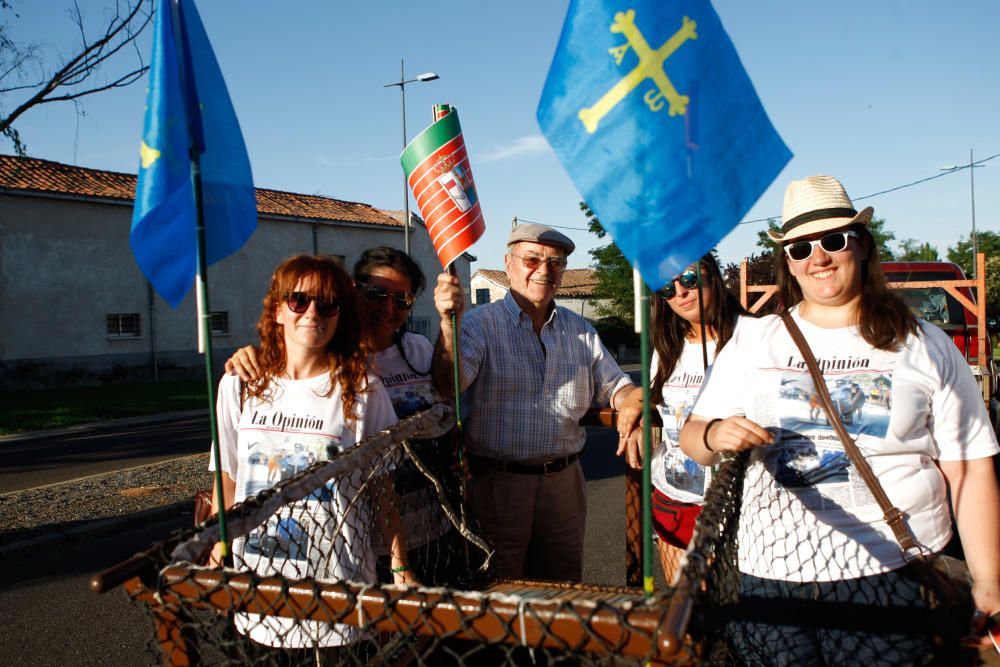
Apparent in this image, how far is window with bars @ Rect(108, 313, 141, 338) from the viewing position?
78.0 feet

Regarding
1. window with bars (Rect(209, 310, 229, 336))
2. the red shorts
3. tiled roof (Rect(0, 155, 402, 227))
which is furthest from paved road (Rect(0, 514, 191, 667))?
window with bars (Rect(209, 310, 229, 336))

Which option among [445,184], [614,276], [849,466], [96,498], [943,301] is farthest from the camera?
[614,276]

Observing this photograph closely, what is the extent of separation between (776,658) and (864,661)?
214 millimetres

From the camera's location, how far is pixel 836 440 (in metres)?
1.98

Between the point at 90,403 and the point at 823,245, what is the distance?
745 inches

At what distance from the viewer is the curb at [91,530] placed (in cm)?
580

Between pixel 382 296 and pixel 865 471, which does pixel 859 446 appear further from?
pixel 382 296

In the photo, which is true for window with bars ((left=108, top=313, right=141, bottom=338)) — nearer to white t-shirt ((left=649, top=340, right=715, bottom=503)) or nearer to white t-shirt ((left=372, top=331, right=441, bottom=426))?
white t-shirt ((left=372, top=331, right=441, bottom=426))

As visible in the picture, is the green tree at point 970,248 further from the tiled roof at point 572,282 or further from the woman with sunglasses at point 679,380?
the woman with sunglasses at point 679,380

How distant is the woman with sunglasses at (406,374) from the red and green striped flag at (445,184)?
0.27 meters

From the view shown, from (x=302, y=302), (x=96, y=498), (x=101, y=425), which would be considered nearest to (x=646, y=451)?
(x=302, y=302)

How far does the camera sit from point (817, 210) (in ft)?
6.86

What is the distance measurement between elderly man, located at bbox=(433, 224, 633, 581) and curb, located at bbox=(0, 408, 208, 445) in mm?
12327

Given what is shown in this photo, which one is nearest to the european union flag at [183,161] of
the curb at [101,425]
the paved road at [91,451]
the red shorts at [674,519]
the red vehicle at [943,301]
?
the red shorts at [674,519]
